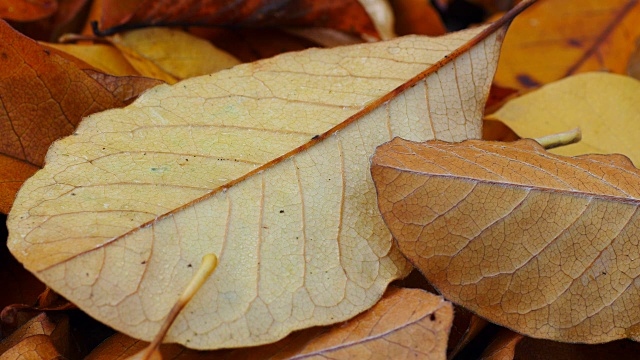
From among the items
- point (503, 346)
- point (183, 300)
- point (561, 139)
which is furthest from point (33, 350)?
point (561, 139)

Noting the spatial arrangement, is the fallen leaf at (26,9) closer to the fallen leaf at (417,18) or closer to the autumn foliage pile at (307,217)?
the autumn foliage pile at (307,217)

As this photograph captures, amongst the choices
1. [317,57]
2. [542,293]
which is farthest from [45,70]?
[542,293]

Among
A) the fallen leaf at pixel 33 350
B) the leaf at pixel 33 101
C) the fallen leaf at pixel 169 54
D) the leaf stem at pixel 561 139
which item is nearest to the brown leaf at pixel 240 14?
the fallen leaf at pixel 169 54

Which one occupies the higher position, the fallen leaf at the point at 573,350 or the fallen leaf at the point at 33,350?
the fallen leaf at the point at 33,350

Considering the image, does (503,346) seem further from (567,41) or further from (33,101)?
(567,41)

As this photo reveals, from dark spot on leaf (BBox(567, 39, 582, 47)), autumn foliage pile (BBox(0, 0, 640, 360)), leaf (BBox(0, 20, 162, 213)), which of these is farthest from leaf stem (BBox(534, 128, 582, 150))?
leaf (BBox(0, 20, 162, 213))

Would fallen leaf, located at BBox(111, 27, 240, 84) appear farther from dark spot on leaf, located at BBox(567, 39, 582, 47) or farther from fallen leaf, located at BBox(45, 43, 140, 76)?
dark spot on leaf, located at BBox(567, 39, 582, 47)
